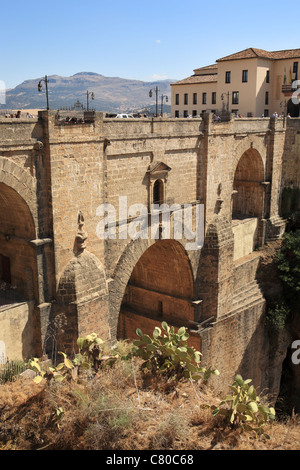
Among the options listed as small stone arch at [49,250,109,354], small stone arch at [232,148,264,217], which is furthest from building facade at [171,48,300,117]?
small stone arch at [49,250,109,354]

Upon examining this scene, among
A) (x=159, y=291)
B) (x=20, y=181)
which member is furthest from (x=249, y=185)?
(x=20, y=181)

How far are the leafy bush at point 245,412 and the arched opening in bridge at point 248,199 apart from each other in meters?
13.3

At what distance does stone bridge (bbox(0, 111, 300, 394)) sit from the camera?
38.7 ft

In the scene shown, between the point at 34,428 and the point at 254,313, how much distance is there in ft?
46.1

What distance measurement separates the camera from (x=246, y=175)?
2203 cm

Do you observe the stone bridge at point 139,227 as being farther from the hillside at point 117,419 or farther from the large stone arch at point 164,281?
the hillside at point 117,419

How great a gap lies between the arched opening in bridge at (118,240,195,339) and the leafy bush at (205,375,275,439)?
961 centimetres

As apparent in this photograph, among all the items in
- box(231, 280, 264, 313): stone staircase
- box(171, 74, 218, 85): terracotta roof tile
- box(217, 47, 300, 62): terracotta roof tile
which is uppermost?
box(217, 47, 300, 62): terracotta roof tile

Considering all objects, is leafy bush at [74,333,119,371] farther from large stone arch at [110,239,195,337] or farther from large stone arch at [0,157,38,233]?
large stone arch at [110,239,195,337]

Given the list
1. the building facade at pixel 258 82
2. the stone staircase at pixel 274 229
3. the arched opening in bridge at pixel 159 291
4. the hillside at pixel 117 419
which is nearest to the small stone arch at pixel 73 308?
the hillside at pixel 117 419

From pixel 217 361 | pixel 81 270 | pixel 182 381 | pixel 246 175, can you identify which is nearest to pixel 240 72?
pixel 246 175

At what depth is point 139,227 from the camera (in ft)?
48.6

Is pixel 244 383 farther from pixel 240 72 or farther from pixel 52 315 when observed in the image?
pixel 240 72

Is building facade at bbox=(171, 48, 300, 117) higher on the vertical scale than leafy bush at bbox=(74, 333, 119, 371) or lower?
higher
